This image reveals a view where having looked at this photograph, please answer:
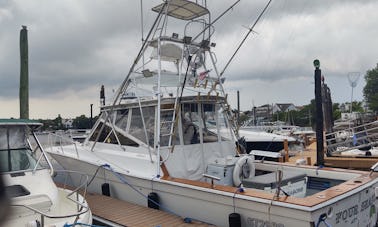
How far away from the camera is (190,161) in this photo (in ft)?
22.5

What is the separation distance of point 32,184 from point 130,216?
159cm

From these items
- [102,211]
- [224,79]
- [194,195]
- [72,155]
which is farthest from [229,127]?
[72,155]

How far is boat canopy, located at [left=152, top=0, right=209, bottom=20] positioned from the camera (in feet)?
24.6

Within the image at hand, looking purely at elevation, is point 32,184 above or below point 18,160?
below

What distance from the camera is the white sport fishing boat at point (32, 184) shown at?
14.9 feet

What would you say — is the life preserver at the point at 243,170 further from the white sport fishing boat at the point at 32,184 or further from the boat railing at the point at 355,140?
the boat railing at the point at 355,140

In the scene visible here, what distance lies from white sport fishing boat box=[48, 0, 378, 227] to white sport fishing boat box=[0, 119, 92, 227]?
137 cm

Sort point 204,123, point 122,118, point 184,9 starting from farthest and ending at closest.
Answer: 1. point 184,9
2. point 122,118
3. point 204,123

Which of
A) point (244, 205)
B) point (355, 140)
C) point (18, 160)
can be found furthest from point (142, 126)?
point (355, 140)

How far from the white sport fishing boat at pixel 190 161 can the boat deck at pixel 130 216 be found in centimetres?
16

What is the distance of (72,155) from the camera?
8.27 metres

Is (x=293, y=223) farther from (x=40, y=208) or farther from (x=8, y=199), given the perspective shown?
(x=8, y=199)

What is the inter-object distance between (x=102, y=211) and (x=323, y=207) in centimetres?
364

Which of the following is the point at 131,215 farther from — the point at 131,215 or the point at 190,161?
the point at 190,161
